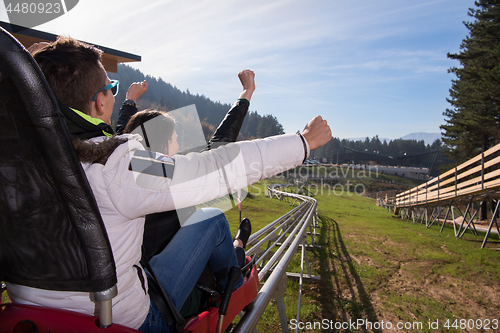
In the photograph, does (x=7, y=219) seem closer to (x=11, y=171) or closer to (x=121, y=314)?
(x=11, y=171)

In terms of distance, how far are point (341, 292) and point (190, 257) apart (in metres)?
4.41

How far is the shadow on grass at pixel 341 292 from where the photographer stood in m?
4.11

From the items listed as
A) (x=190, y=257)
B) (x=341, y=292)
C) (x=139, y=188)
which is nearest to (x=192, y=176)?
(x=139, y=188)

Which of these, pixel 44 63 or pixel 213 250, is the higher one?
pixel 44 63

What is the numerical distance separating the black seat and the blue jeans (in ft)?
1.85

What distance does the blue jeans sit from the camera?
146 cm

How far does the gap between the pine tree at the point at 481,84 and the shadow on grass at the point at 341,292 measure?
17.8 metres

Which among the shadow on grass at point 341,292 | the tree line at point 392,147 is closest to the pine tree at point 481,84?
the shadow on grass at point 341,292

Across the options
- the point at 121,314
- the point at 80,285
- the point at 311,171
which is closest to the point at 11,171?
the point at 80,285

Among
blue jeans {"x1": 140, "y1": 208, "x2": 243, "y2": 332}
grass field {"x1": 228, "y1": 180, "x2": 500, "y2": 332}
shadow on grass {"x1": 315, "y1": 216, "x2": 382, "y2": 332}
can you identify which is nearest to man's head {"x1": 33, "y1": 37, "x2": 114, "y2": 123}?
blue jeans {"x1": 140, "y1": 208, "x2": 243, "y2": 332}

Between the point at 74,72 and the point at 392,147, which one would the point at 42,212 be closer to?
the point at 74,72

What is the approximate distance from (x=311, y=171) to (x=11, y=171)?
6409 cm

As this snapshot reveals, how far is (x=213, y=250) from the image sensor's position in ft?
5.86

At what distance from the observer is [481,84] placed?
17562mm
